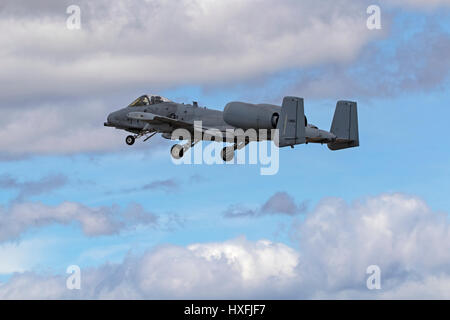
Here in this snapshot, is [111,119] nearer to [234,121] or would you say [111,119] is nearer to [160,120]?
[160,120]

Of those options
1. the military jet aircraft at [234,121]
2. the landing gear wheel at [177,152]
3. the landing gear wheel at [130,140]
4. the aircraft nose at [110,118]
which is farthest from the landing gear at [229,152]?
the aircraft nose at [110,118]

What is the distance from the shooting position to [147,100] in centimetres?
6800

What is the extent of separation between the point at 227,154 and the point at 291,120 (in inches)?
454

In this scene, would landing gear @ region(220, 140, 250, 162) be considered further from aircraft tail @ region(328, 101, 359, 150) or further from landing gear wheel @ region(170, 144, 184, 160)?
aircraft tail @ region(328, 101, 359, 150)

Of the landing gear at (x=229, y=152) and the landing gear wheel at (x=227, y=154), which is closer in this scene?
the landing gear at (x=229, y=152)

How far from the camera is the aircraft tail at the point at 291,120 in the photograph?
53.1 meters

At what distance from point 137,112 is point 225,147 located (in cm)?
786

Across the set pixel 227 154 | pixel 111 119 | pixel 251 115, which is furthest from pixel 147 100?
pixel 251 115

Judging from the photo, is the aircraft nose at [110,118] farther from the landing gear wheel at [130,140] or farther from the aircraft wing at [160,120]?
the aircraft wing at [160,120]

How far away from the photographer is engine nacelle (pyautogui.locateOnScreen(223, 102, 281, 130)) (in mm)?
56219
